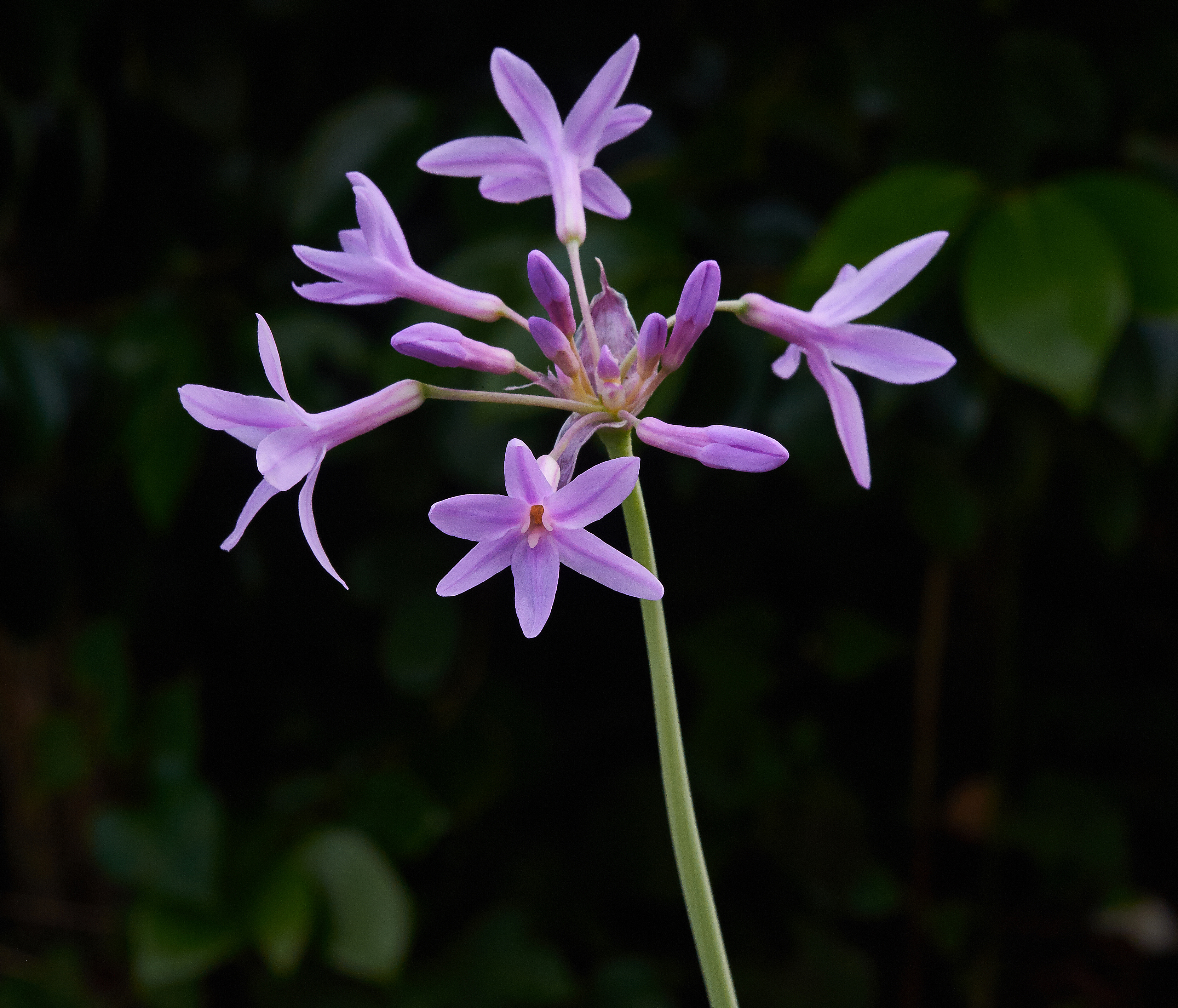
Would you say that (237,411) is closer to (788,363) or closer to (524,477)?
(524,477)

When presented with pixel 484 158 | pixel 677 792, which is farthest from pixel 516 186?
pixel 677 792

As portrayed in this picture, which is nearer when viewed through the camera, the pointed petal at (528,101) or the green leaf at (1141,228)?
the pointed petal at (528,101)

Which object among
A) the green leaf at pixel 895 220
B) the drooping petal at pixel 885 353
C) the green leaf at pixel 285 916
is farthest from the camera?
the green leaf at pixel 285 916

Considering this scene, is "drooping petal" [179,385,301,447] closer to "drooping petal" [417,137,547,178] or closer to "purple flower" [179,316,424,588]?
"purple flower" [179,316,424,588]

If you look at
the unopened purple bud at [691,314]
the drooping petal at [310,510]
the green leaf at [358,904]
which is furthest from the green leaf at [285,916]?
the unopened purple bud at [691,314]

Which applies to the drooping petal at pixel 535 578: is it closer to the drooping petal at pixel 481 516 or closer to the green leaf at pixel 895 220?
the drooping petal at pixel 481 516

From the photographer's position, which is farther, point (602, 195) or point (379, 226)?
point (602, 195)
